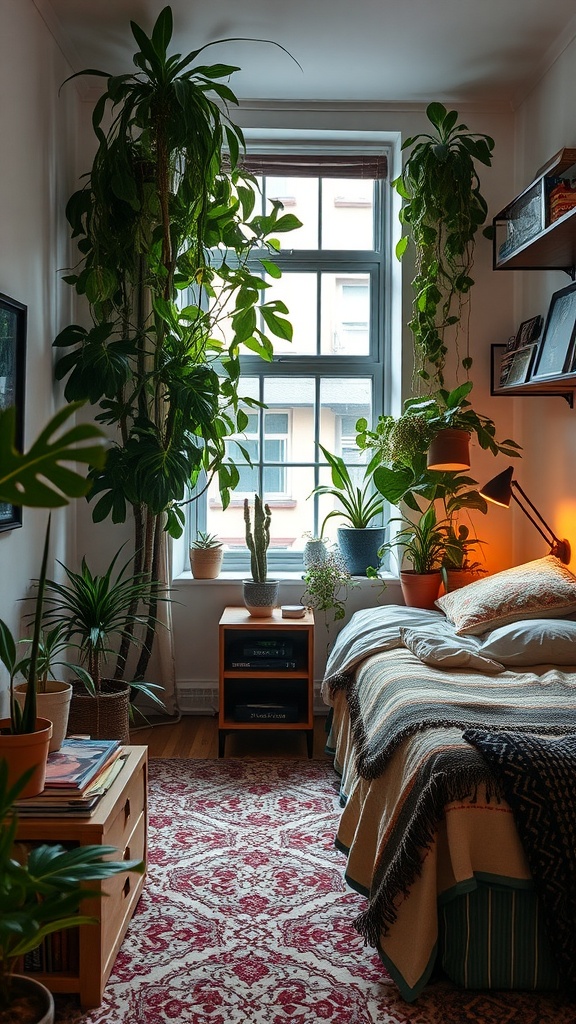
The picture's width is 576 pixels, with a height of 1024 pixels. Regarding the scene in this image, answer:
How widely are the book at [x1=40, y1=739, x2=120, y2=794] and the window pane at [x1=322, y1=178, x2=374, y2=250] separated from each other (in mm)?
2965

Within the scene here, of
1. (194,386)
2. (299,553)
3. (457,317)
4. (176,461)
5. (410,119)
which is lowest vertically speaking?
(299,553)

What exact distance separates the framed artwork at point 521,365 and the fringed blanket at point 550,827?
1.89 metres

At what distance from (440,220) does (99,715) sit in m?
2.56

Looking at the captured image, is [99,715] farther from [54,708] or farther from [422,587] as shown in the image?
[422,587]

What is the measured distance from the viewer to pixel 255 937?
88.7 inches

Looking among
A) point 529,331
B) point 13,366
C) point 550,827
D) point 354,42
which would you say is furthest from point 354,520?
point 550,827

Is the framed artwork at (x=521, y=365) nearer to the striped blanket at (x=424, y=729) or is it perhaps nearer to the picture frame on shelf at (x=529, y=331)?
the picture frame on shelf at (x=529, y=331)

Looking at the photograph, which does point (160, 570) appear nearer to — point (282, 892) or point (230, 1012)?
point (282, 892)

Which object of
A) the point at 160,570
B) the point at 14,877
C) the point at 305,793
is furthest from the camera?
the point at 160,570

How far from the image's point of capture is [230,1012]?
6.36 ft

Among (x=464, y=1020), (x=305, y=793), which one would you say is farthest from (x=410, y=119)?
(x=464, y=1020)

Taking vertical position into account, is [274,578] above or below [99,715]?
above

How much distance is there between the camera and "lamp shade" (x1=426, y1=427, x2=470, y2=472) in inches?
137

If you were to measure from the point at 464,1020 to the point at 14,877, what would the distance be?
1.12 metres
